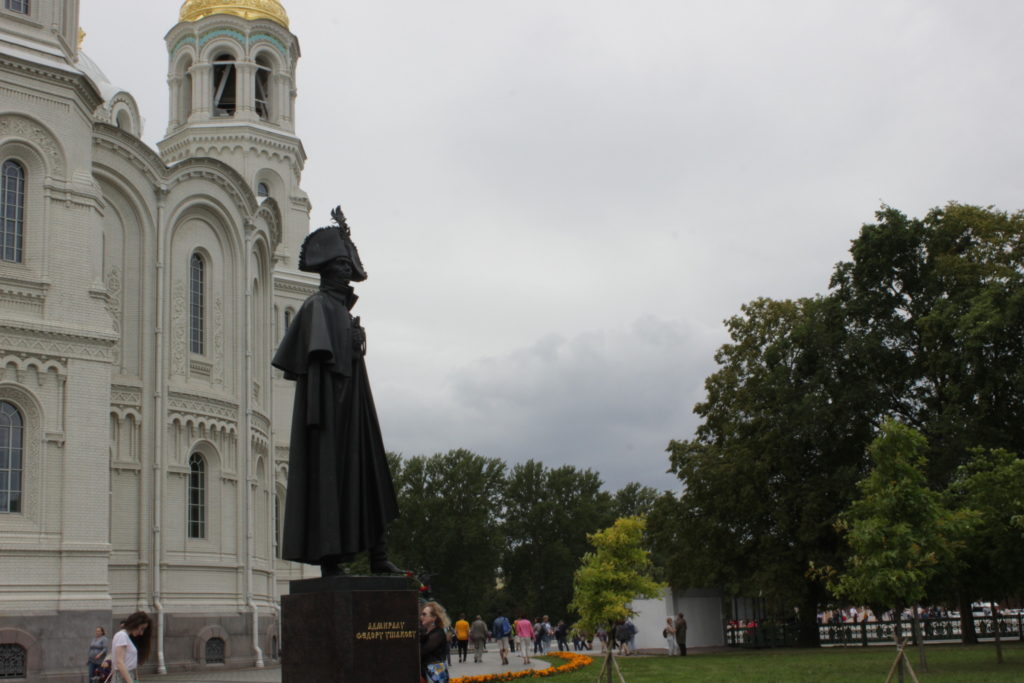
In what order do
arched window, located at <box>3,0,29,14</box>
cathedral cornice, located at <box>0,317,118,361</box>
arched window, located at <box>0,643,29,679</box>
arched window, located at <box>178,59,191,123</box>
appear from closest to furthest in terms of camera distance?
arched window, located at <box>0,643,29,679</box> → cathedral cornice, located at <box>0,317,118,361</box> → arched window, located at <box>3,0,29,14</box> → arched window, located at <box>178,59,191,123</box>

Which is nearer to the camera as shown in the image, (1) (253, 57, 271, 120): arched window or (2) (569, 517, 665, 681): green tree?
(2) (569, 517, 665, 681): green tree

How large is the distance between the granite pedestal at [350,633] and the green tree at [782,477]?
98.5ft

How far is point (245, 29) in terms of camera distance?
145 ft

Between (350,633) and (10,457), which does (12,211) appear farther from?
(350,633)

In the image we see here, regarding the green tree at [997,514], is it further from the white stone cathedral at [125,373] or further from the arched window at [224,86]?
the arched window at [224,86]

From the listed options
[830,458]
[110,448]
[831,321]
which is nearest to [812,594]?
[830,458]

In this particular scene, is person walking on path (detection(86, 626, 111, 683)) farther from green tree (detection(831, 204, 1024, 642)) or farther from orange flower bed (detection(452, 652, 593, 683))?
green tree (detection(831, 204, 1024, 642))

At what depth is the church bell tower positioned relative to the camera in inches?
1738

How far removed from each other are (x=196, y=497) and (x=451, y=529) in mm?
41308

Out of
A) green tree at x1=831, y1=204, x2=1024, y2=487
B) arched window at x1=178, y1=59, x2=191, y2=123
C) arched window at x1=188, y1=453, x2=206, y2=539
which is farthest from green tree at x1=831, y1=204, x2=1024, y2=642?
arched window at x1=178, y1=59, x2=191, y2=123

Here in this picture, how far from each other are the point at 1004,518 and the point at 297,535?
822 inches

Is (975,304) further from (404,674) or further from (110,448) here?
(404,674)

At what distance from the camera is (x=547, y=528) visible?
8212 centimetres

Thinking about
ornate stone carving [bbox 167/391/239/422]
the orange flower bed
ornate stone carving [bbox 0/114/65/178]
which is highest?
ornate stone carving [bbox 0/114/65/178]
